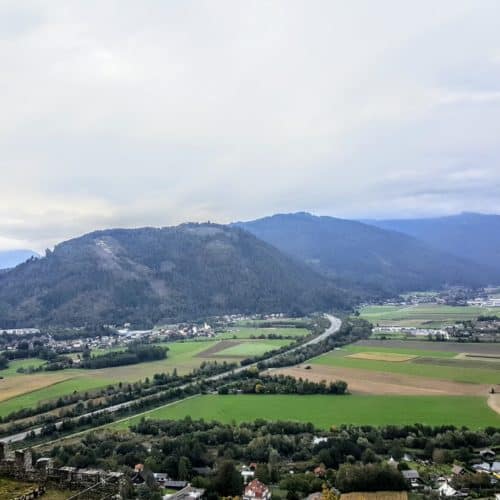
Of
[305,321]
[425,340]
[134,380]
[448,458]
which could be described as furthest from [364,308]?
[448,458]

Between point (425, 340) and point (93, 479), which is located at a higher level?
point (93, 479)

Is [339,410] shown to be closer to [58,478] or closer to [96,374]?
[96,374]

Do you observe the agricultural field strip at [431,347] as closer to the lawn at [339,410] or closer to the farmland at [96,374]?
the farmland at [96,374]

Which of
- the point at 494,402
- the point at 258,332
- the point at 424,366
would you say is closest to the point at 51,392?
the point at 424,366

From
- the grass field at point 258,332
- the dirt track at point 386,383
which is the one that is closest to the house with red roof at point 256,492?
the dirt track at point 386,383

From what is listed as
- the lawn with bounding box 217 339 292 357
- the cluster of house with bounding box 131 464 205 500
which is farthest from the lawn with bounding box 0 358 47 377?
the cluster of house with bounding box 131 464 205 500

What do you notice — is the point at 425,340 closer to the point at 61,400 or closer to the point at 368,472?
the point at 61,400
